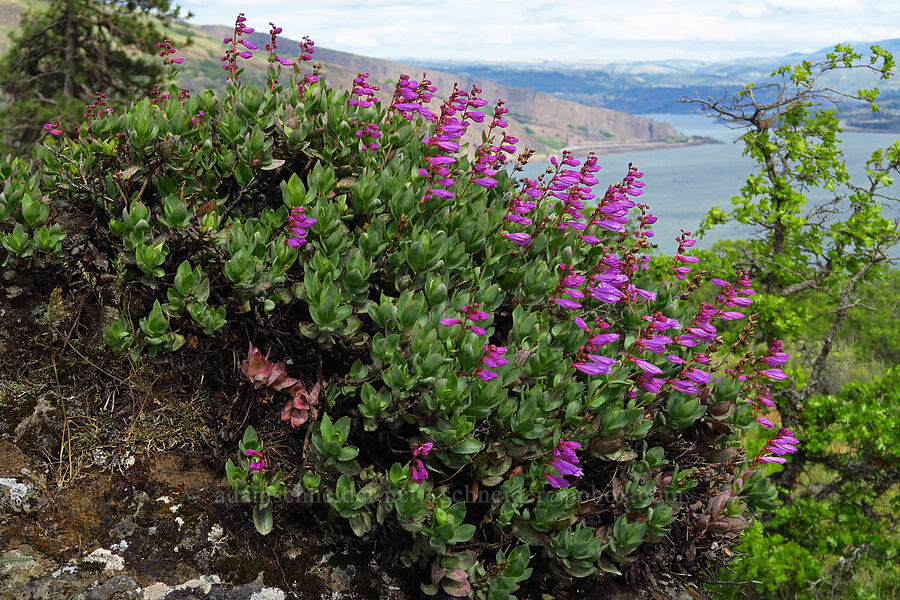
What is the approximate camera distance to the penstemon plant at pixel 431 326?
107 inches

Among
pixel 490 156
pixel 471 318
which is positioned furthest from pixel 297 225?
pixel 490 156

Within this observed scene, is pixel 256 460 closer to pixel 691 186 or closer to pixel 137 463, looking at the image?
pixel 137 463

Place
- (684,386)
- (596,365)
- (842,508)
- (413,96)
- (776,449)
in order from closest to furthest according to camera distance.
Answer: (596,365)
(684,386)
(776,449)
(413,96)
(842,508)

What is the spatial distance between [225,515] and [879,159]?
9.99 meters

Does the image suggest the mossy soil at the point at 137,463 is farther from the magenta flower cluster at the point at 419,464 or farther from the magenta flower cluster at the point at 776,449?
the magenta flower cluster at the point at 776,449

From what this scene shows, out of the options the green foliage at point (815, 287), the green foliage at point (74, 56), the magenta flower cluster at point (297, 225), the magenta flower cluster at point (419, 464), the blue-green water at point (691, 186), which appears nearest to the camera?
the magenta flower cluster at point (419, 464)

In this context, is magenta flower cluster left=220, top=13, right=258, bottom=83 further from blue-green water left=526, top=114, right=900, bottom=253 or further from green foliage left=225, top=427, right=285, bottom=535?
blue-green water left=526, top=114, right=900, bottom=253

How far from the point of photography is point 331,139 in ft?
11.8

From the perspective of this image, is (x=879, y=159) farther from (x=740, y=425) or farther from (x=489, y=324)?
(x=489, y=324)

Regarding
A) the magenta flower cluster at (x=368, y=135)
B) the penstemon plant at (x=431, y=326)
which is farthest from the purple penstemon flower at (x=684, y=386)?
the magenta flower cluster at (x=368, y=135)

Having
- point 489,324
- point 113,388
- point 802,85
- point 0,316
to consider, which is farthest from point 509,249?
point 802,85

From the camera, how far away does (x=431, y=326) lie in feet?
9.02

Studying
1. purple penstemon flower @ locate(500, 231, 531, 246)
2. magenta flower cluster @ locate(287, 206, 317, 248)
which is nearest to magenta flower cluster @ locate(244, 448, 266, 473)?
magenta flower cluster @ locate(287, 206, 317, 248)

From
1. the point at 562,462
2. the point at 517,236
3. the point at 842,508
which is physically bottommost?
the point at 842,508
